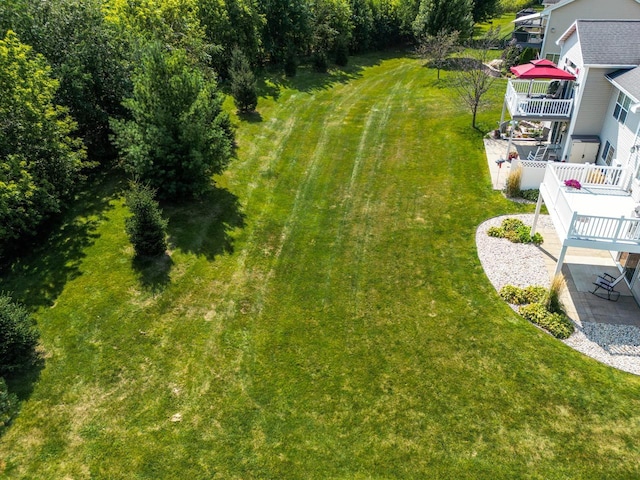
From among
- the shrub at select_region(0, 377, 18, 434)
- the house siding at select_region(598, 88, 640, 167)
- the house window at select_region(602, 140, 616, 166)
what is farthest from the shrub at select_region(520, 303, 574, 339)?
the shrub at select_region(0, 377, 18, 434)

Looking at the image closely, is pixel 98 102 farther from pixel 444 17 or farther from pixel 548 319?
pixel 444 17

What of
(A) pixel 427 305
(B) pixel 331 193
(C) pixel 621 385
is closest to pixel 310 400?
(A) pixel 427 305

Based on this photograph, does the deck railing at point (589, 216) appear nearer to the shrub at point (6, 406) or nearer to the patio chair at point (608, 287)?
the patio chair at point (608, 287)

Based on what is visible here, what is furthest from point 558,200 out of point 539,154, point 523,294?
point 539,154

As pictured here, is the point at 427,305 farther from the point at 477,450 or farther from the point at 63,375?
the point at 63,375

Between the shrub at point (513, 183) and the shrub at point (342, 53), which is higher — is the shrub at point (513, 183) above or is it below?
below

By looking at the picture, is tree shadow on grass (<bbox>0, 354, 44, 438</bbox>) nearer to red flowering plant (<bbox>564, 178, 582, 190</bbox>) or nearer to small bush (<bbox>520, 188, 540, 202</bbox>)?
red flowering plant (<bbox>564, 178, 582, 190</bbox>)

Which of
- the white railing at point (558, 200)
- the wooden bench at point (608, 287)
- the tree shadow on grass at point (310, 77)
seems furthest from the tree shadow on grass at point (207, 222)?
the tree shadow on grass at point (310, 77)
